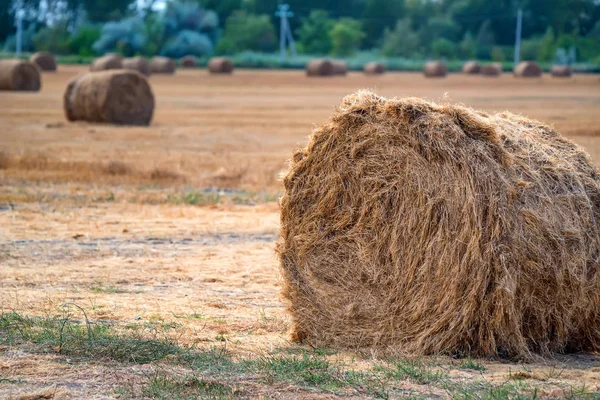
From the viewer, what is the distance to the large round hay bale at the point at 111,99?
78.6 feet

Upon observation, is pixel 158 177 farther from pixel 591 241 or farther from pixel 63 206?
pixel 591 241

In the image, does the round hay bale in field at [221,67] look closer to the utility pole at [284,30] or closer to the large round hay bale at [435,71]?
the large round hay bale at [435,71]

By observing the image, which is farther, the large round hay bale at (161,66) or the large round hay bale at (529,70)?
the large round hay bale at (529,70)

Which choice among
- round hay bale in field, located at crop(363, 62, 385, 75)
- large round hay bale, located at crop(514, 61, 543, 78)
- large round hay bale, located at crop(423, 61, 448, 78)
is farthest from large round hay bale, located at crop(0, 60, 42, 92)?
large round hay bale, located at crop(514, 61, 543, 78)

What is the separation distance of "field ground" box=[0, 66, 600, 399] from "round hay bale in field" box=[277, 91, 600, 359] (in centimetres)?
25

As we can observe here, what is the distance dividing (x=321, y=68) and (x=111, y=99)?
31.9m

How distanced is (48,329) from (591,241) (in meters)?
3.89

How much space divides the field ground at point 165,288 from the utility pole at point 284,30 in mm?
67459

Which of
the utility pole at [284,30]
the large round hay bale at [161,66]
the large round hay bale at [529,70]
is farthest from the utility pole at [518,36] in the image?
the large round hay bale at [161,66]

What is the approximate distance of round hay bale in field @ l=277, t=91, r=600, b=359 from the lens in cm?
638

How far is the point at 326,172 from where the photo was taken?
712 centimetres

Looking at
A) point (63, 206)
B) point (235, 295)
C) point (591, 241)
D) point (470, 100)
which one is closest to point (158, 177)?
point (63, 206)

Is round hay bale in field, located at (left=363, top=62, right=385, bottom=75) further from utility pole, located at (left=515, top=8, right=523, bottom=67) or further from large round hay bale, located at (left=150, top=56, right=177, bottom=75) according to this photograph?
utility pole, located at (left=515, top=8, right=523, bottom=67)

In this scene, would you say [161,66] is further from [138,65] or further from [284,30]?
[284,30]
